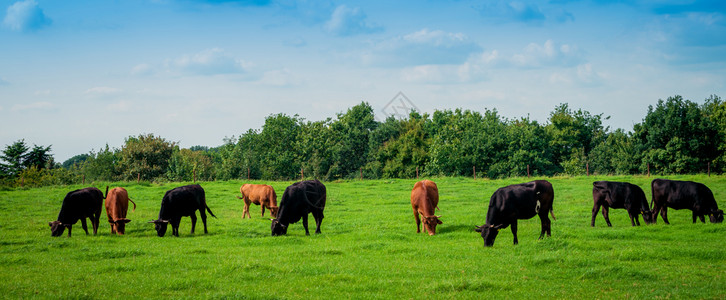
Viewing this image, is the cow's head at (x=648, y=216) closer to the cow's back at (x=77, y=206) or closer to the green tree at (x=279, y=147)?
the cow's back at (x=77, y=206)

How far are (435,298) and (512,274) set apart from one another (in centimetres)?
253

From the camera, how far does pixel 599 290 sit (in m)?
9.50

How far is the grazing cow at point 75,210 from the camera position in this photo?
17091 millimetres

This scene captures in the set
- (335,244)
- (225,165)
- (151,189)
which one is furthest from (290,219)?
(225,165)

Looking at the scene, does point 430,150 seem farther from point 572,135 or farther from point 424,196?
point 424,196

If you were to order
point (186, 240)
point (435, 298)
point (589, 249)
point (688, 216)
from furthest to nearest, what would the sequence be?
point (688, 216) → point (186, 240) → point (589, 249) → point (435, 298)

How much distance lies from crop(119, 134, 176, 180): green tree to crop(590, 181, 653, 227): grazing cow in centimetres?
5394

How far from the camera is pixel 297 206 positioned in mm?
17047

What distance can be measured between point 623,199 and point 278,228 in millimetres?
11792

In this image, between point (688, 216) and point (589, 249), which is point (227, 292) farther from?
point (688, 216)

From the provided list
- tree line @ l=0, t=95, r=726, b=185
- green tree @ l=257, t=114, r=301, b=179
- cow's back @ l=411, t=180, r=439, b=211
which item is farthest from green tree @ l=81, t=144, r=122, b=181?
cow's back @ l=411, t=180, r=439, b=211

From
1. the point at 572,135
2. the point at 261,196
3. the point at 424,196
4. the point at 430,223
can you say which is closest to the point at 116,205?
the point at 261,196

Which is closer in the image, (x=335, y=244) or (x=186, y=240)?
(x=335, y=244)

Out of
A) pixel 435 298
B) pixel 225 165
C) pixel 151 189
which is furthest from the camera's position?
pixel 225 165
